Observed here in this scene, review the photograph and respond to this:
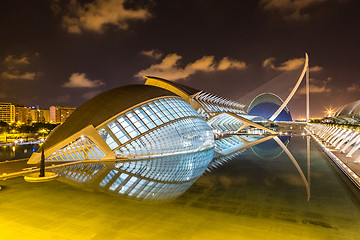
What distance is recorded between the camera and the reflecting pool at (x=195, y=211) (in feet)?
21.7

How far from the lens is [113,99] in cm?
2066

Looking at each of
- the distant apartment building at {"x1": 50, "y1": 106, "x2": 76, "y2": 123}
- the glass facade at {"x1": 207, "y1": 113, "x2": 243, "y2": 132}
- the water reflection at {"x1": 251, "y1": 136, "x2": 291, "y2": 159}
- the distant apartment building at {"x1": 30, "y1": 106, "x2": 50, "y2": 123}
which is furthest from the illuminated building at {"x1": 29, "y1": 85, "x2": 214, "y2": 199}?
the distant apartment building at {"x1": 30, "y1": 106, "x2": 50, "y2": 123}

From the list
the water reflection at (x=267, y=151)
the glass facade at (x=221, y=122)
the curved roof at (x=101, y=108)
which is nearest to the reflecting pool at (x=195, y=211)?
the curved roof at (x=101, y=108)

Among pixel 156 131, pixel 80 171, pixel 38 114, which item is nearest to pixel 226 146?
pixel 156 131

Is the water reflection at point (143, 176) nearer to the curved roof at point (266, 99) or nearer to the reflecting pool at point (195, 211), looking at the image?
the reflecting pool at point (195, 211)

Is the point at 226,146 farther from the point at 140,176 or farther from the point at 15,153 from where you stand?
the point at 15,153

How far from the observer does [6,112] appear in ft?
465

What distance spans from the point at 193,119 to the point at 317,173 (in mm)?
12917

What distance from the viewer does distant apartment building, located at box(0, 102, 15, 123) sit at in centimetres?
14025

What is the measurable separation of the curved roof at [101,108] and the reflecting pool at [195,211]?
5.98m

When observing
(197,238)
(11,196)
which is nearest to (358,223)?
→ (197,238)

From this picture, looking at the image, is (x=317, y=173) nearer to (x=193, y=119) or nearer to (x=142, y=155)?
(x=142, y=155)

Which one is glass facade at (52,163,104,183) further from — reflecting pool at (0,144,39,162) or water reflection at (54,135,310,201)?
reflecting pool at (0,144,39,162)

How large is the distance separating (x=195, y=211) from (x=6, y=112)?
16202 centimetres
